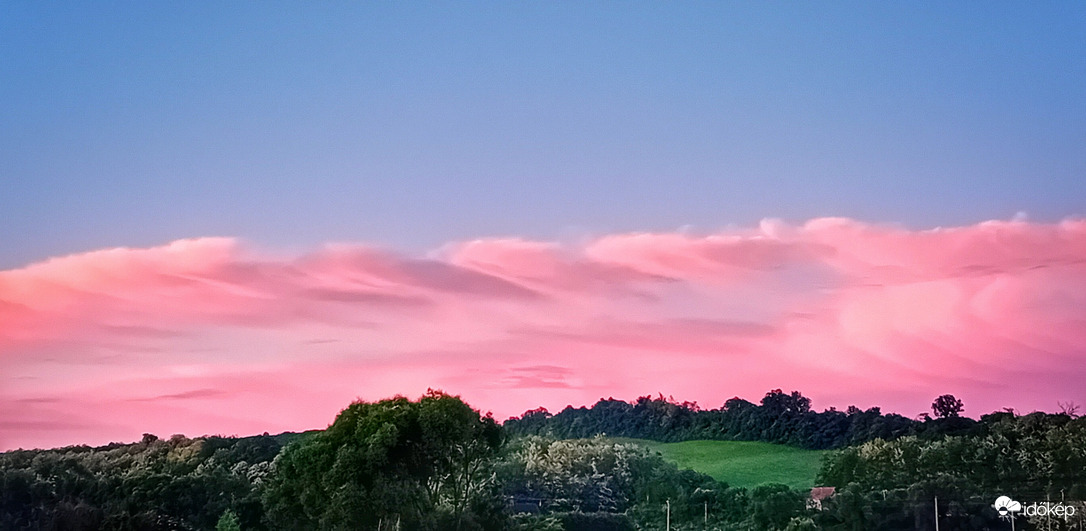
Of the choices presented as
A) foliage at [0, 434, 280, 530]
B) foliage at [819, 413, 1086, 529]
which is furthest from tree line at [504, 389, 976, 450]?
foliage at [0, 434, 280, 530]

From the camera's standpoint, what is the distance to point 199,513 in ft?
194

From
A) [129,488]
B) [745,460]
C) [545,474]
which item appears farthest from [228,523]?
[745,460]

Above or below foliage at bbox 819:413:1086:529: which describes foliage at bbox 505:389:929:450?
above

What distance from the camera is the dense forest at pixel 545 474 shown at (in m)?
45.8

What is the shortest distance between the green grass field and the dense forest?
78cm

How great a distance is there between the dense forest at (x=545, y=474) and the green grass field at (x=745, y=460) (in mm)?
782

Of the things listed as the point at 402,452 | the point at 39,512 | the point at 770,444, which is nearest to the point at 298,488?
the point at 402,452

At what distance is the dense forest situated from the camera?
45.8 m

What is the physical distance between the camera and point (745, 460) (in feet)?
270

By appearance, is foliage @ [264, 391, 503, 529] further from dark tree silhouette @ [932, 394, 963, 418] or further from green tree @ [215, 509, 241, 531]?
dark tree silhouette @ [932, 394, 963, 418]

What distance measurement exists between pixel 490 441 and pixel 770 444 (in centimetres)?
4062

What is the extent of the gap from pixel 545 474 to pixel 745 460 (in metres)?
17.1

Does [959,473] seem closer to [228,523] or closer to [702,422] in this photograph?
[702,422]

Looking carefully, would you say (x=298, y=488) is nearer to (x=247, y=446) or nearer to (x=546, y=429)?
(x=247, y=446)
